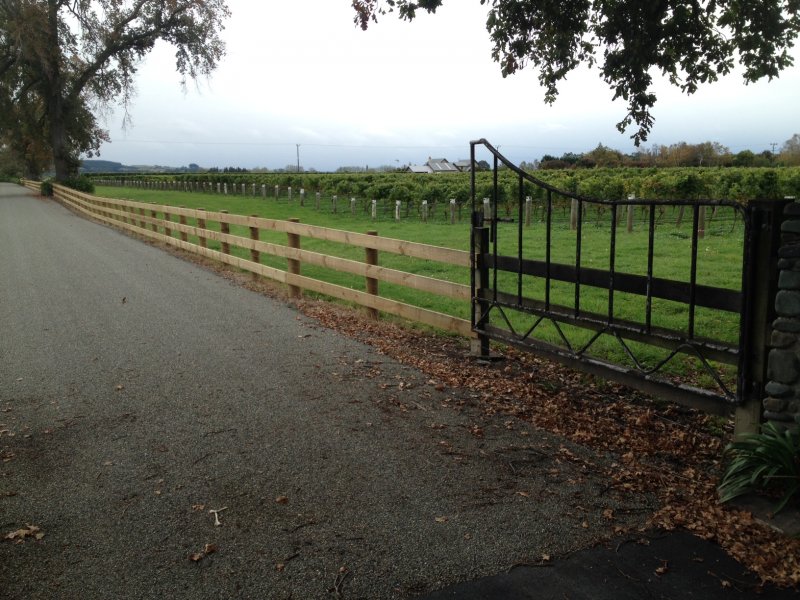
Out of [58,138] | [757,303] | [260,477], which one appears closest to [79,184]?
[58,138]

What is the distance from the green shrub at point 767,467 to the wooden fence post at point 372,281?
16.6 ft

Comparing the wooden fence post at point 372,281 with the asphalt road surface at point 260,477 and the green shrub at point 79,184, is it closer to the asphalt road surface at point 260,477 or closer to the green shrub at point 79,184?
the asphalt road surface at point 260,477

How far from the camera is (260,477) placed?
418cm

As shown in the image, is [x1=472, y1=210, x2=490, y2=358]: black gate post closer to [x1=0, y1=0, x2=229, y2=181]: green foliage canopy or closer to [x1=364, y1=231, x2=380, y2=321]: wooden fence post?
[x1=364, y1=231, x2=380, y2=321]: wooden fence post

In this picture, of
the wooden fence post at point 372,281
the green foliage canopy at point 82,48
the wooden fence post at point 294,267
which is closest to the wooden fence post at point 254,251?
the wooden fence post at point 294,267

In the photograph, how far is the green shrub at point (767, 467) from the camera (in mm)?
3725

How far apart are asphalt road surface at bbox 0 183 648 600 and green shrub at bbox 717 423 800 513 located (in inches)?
23.9

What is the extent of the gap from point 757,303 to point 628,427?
4.50 feet

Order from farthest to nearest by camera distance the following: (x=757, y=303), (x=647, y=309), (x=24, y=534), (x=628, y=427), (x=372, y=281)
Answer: (x=372, y=281) < (x=628, y=427) < (x=647, y=309) < (x=757, y=303) < (x=24, y=534)

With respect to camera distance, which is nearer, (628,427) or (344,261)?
(628,427)

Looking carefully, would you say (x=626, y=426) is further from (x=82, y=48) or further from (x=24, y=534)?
(x=82, y=48)

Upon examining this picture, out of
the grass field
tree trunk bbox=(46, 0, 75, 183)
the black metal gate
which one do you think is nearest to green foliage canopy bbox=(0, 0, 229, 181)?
tree trunk bbox=(46, 0, 75, 183)

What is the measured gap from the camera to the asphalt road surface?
10.5ft

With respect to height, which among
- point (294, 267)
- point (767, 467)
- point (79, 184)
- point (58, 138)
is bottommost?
point (767, 467)
